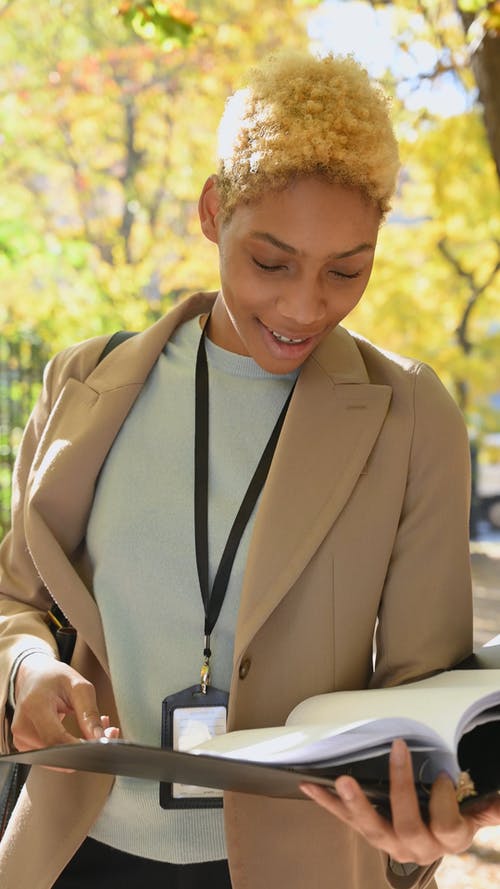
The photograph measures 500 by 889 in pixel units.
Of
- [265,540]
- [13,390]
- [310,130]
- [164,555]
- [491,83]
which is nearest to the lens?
[310,130]

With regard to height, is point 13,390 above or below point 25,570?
above

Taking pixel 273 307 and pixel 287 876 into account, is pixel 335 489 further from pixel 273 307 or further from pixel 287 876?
pixel 287 876

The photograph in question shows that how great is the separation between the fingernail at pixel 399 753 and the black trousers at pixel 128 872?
62 centimetres

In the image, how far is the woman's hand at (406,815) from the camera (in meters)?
1.43

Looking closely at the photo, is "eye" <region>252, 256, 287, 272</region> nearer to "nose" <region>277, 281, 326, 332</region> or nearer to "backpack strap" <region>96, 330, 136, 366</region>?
"nose" <region>277, 281, 326, 332</region>

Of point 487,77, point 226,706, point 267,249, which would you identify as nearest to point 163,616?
point 226,706

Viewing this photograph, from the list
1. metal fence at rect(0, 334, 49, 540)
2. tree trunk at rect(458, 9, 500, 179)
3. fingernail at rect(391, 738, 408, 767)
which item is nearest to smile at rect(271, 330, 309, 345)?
fingernail at rect(391, 738, 408, 767)

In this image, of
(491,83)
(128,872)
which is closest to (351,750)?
(128,872)

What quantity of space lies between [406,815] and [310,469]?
654 millimetres

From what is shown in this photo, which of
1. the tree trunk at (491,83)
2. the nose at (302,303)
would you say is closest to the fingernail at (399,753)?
the nose at (302,303)

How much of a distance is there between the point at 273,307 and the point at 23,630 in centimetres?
69

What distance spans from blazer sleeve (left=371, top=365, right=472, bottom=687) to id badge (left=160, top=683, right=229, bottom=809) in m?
0.27

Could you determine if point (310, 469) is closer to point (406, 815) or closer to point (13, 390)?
point (406, 815)

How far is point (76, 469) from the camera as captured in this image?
6.72 feet
